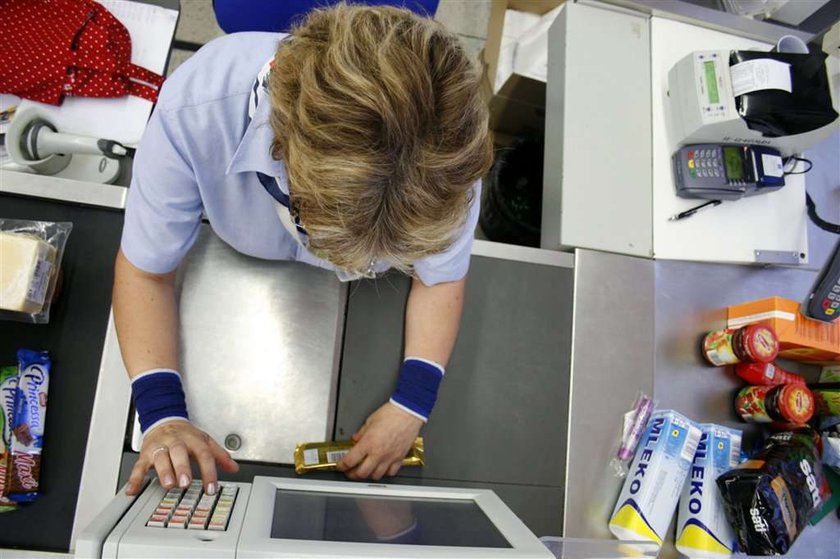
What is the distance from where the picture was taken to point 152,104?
3.99ft

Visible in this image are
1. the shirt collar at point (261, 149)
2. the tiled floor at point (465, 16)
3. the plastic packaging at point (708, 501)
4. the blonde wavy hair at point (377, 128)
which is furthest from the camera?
the tiled floor at point (465, 16)

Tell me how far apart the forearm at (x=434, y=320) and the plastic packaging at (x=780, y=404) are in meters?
0.61

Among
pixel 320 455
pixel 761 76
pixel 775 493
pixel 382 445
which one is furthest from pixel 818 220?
pixel 320 455

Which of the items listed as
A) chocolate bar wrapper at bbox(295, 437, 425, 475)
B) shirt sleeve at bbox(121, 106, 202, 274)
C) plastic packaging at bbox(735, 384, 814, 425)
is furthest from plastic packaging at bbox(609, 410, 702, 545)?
shirt sleeve at bbox(121, 106, 202, 274)

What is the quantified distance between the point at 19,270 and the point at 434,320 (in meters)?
0.65

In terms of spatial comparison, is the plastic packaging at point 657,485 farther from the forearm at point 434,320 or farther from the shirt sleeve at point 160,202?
the shirt sleeve at point 160,202

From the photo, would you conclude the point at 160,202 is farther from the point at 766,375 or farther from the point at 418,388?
the point at 766,375

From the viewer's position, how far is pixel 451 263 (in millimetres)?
959

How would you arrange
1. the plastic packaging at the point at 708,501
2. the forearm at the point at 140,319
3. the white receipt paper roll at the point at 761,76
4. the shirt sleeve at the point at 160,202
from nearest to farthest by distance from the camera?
the shirt sleeve at the point at 160,202 < the forearm at the point at 140,319 < the plastic packaging at the point at 708,501 < the white receipt paper roll at the point at 761,76

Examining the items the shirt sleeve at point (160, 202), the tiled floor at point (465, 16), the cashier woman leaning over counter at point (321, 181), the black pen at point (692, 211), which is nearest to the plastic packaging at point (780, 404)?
the black pen at point (692, 211)

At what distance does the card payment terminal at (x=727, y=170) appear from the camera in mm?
1210

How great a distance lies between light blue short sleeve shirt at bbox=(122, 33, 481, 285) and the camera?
0.77 m

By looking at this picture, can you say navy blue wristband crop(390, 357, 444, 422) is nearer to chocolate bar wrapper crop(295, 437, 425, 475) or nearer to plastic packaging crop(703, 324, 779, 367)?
chocolate bar wrapper crop(295, 437, 425, 475)

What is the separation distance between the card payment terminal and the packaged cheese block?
1198mm
